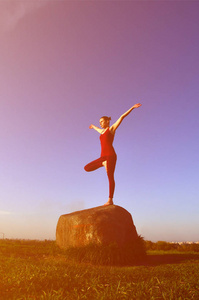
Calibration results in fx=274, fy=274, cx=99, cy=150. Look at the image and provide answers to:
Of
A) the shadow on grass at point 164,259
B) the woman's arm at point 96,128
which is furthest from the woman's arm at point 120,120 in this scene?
the shadow on grass at point 164,259

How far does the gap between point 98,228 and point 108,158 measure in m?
3.37

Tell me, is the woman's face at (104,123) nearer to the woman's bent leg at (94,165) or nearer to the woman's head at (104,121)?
the woman's head at (104,121)

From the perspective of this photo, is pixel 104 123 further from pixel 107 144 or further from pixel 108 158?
pixel 108 158

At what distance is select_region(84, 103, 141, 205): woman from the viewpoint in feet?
41.3

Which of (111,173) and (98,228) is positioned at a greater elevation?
(111,173)

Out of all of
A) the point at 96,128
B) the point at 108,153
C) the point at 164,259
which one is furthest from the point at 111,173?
the point at 164,259

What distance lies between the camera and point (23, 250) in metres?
12.7

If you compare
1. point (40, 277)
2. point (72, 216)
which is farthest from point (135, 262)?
point (40, 277)

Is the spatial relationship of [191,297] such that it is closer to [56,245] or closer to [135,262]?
[135,262]

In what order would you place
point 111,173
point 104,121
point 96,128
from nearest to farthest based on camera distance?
point 111,173 → point 104,121 → point 96,128

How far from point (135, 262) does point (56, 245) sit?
3999 millimetres

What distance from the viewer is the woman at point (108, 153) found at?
12.6m

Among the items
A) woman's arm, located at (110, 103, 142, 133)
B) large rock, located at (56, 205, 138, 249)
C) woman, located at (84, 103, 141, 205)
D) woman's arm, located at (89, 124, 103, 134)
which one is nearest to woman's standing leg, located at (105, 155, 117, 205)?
woman, located at (84, 103, 141, 205)

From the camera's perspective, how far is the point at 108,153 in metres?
13.0
